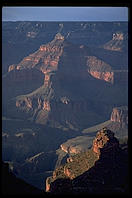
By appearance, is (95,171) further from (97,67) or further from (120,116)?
(97,67)

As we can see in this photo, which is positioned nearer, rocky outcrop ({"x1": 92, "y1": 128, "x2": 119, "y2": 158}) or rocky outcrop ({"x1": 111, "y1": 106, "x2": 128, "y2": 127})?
rocky outcrop ({"x1": 92, "y1": 128, "x2": 119, "y2": 158})

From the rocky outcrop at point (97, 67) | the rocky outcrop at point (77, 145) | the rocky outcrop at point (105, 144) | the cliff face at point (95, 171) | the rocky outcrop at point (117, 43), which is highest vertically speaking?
the rocky outcrop at point (117, 43)

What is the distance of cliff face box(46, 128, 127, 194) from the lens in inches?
804

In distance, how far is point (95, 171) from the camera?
2331 cm

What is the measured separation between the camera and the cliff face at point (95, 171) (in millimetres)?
20422

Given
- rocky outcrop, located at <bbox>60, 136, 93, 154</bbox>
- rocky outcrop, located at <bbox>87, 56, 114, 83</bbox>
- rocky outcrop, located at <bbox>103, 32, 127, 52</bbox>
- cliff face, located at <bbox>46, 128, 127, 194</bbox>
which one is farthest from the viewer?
rocky outcrop, located at <bbox>103, 32, 127, 52</bbox>

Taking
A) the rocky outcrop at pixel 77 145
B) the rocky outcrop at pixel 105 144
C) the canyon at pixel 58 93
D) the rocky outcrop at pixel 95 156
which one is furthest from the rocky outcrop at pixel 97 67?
the rocky outcrop at pixel 95 156

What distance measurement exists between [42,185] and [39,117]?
3351cm

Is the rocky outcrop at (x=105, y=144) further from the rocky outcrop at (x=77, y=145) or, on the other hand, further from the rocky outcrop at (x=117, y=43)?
the rocky outcrop at (x=117, y=43)

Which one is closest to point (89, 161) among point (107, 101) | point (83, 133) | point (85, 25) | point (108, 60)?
point (83, 133)

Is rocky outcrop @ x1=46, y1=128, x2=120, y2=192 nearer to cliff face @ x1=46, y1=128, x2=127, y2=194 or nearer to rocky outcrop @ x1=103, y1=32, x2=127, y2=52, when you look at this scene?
cliff face @ x1=46, y1=128, x2=127, y2=194

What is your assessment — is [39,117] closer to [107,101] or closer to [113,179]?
[107,101]

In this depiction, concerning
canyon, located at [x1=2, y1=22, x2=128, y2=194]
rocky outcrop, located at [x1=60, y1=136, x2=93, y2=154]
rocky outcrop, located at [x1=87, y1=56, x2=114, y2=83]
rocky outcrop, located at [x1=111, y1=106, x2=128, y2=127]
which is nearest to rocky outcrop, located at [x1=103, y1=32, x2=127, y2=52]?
canyon, located at [x1=2, y1=22, x2=128, y2=194]

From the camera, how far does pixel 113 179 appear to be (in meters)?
23.0
